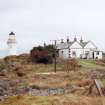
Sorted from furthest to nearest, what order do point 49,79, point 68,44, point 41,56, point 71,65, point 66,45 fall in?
point 68,44
point 66,45
point 41,56
point 71,65
point 49,79

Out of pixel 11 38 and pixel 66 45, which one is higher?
pixel 11 38

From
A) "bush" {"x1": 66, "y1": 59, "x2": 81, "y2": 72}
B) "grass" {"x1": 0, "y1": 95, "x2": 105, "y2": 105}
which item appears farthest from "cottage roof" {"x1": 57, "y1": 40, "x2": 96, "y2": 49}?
"grass" {"x1": 0, "y1": 95, "x2": 105, "y2": 105}

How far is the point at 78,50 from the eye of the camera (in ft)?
275

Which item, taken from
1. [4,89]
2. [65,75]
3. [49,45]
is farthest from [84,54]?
[4,89]

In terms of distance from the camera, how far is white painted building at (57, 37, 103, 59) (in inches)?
3273

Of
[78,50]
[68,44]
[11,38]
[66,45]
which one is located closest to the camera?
[11,38]

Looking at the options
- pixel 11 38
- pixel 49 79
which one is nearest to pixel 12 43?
pixel 11 38

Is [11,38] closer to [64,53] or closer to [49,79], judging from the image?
[64,53]

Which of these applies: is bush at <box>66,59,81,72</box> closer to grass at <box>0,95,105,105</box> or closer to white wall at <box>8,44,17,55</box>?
white wall at <box>8,44,17,55</box>

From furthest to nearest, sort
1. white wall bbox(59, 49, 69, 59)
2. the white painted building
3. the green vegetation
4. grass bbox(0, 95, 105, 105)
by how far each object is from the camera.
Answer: white wall bbox(59, 49, 69, 59) < the white painted building < the green vegetation < grass bbox(0, 95, 105, 105)

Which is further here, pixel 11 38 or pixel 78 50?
pixel 78 50

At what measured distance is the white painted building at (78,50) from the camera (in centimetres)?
8312

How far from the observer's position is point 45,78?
4600 centimetres

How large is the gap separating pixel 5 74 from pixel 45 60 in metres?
16.6
